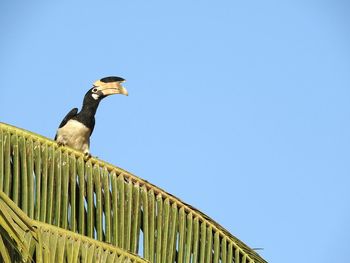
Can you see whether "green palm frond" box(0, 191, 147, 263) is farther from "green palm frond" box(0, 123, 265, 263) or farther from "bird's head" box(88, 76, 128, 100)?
"bird's head" box(88, 76, 128, 100)

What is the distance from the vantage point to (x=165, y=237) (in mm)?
6465

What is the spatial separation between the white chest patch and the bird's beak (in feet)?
1.99

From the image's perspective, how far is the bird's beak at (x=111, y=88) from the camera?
8.41m

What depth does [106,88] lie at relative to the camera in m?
8.73

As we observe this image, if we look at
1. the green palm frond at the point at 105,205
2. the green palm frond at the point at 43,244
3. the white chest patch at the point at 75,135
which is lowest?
the green palm frond at the point at 43,244

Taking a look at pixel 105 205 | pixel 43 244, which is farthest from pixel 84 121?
pixel 43 244

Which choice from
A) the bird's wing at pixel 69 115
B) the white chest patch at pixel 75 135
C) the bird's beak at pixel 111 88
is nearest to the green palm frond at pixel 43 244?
the bird's beak at pixel 111 88

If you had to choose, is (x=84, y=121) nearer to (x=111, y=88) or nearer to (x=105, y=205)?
(x=111, y=88)

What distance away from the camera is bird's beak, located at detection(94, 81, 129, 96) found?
841cm

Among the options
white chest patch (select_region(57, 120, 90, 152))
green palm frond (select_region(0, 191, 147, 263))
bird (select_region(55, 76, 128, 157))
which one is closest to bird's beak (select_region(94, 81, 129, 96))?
bird (select_region(55, 76, 128, 157))

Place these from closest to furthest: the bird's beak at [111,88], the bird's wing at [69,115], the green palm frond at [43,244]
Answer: the green palm frond at [43,244] → the bird's beak at [111,88] → the bird's wing at [69,115]

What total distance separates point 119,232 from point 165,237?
0.36 meters

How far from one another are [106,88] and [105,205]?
250 cm

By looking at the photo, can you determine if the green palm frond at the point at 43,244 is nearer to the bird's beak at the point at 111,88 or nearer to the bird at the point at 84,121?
the bird's beak at the point at 111,88
